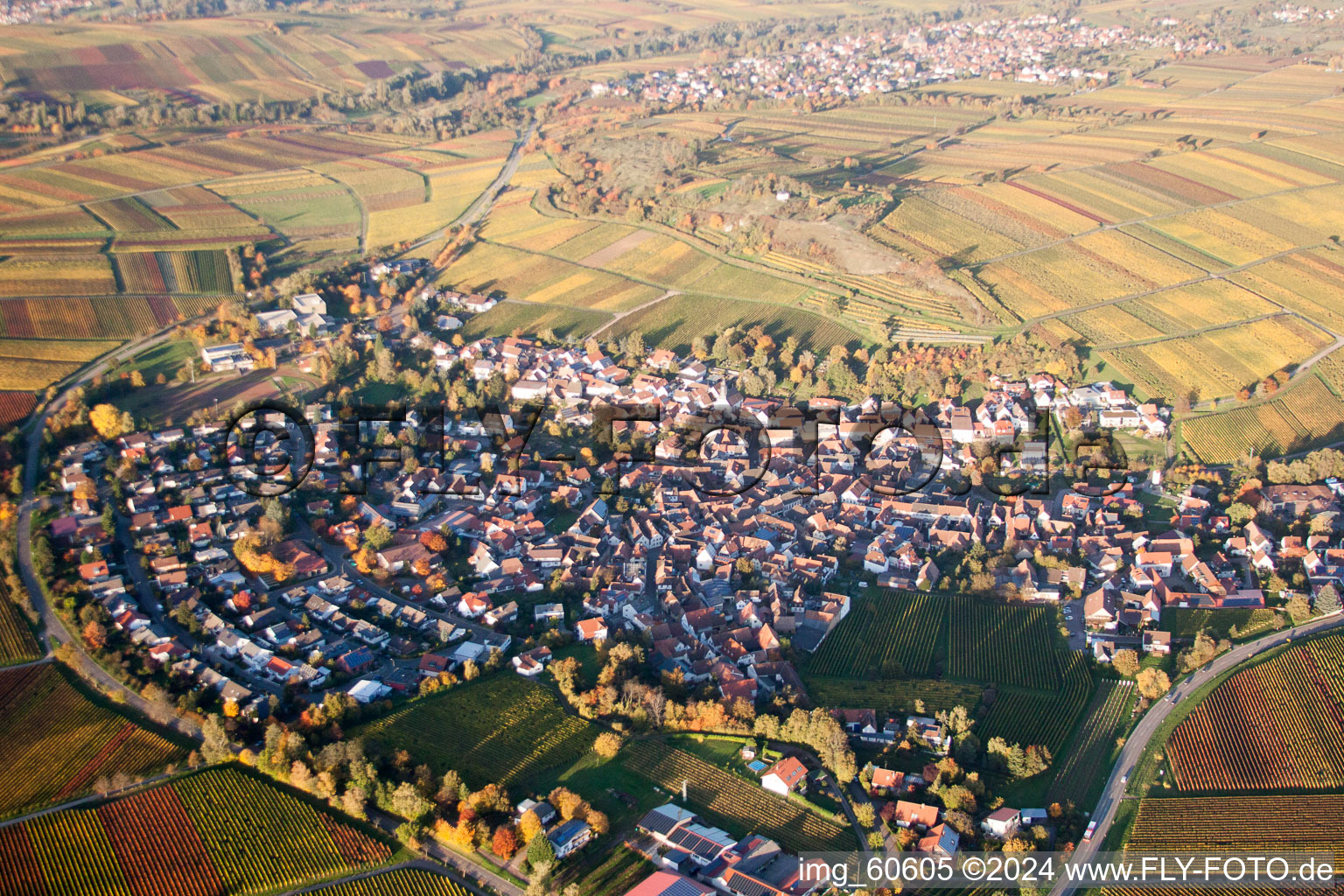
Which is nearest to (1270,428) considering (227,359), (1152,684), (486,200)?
(1152,684)

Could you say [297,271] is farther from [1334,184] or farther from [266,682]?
[1334,184]

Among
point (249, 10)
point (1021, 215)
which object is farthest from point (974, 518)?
point (249, 10)

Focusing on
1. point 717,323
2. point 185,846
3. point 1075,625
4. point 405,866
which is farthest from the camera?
point 717,323

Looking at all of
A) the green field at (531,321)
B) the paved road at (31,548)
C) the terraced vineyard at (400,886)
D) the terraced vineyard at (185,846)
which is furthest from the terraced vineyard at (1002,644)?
the green field at (531,321)

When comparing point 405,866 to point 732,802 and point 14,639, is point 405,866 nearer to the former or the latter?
point 732,802

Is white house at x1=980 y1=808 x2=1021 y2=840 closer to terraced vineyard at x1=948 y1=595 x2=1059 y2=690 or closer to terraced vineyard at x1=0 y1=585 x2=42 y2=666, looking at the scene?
terraced vineyard at x1=948 y1=595 x2=1059 y2=690

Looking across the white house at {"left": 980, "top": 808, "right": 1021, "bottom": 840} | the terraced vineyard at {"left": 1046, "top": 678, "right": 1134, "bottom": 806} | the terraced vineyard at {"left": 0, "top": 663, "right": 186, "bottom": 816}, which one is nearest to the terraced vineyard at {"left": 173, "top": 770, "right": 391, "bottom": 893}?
the terraced vineyard at {"left": 0, "top": 663, "right": 186, "bottom": 816}
